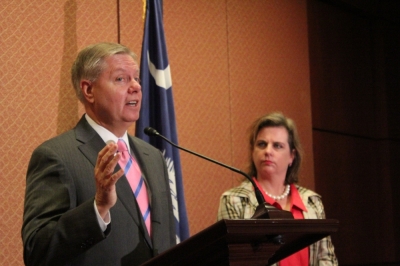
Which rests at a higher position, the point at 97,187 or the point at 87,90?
the point at 87,90

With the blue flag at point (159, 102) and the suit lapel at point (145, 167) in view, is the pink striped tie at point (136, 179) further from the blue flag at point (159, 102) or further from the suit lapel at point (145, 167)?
the blue flag at point (159, 102)

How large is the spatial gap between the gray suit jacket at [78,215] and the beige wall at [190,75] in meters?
1.01

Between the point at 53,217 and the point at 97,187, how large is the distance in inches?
11.1

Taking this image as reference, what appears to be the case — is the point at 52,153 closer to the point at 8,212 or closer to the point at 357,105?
the point at 8,212

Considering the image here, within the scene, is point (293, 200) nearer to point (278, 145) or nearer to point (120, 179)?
point (278, 145)

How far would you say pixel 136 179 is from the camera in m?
2.46

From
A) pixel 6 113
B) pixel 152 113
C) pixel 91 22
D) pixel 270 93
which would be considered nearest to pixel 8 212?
pixel 6 113

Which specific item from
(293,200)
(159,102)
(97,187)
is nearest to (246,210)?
(293,200)

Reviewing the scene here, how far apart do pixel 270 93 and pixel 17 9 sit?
2.16m

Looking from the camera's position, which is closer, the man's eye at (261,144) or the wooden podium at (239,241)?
the wooden podium at (239,241)

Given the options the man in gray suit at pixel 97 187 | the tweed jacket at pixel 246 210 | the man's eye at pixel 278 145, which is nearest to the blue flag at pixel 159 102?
the tweed jacket at pixel 246 210

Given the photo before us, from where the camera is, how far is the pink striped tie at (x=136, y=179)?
2.42 meters

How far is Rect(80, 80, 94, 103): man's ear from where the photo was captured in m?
2.55

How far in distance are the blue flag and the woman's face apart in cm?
46
